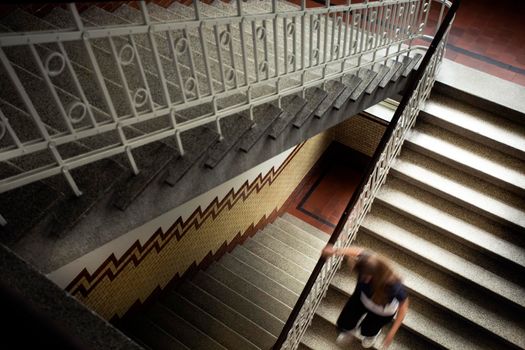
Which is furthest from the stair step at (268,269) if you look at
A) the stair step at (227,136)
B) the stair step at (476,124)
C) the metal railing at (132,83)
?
the stair step at (227,136)

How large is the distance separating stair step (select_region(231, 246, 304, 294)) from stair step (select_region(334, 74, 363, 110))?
2.73 meters

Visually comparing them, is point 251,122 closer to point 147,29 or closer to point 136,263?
point 147,29

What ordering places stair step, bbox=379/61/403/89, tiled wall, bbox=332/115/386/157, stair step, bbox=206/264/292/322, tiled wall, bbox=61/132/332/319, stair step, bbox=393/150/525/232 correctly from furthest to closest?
tiled wall, bbox=332/115/386/157, stair step, bbox=206/264/292/322, stair step, bbox=379/61/403/89, tiled wall, bbox=61/132/332/319, stair step, bbox=393/150/525/232

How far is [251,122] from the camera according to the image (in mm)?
2900

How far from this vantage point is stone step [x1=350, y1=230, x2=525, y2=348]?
330 centimetres

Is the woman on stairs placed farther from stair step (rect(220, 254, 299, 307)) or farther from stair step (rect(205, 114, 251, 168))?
stair step (rect(220, 254, 299, 307))

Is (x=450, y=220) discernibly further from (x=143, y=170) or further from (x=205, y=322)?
(x=205, y=322)

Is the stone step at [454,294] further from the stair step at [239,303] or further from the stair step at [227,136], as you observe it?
the stair step at [227,136]

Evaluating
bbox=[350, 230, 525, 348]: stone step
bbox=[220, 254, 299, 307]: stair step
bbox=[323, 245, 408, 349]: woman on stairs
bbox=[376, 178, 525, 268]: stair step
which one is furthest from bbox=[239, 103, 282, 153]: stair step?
bbox=[220, 254, 299, 307]: stair step

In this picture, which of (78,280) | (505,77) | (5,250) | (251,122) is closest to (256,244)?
(78,280)

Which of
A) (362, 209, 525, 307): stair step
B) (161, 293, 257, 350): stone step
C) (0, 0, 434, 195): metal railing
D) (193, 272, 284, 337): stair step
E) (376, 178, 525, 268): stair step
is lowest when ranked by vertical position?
(193, 272, 284, 337): stair step

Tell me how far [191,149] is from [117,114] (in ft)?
1.82

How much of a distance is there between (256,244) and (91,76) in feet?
12.0

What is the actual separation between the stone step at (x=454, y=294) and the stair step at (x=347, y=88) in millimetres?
1252
